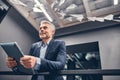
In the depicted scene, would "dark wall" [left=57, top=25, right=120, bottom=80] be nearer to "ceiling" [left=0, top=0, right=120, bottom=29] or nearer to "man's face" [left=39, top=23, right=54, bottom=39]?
Result: "ceiling" [left=0, top=0, right=120, bottom=29]

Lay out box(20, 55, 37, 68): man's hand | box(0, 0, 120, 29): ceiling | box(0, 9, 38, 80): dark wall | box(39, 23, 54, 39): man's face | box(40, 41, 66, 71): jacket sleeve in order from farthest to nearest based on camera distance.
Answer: box(0, 9, 38, 80): dark wall, box(0, 0, 120, 29): ceiling, box(39, 23, 54, 39): man's face, box(40, 41, 66, 71): jacket sleeve, box(20, 55, 37, 68): man's hand

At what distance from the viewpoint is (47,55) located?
167 centimetres

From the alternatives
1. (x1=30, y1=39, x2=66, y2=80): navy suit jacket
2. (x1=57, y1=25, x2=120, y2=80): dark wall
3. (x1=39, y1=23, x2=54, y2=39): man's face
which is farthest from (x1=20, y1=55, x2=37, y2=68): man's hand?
(x1=57, y1=25, x2=120, y2=80): dark wall

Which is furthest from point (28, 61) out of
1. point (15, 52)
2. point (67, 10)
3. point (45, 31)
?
point (67, 10)

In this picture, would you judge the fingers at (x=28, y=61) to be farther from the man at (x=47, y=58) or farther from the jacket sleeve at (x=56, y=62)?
the jacket sleeve at (x=56, y=62)

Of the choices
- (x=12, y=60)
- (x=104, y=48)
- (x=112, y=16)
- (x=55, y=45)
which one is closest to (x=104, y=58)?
(x=104, y=48)

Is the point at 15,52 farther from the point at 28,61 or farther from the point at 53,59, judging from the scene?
the point at 53,59

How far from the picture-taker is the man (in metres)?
1.39

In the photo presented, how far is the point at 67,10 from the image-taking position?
348 cm

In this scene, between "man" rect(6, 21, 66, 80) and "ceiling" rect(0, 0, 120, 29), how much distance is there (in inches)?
56.9

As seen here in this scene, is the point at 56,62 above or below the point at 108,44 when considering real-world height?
below

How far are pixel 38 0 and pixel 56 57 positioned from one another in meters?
1.94

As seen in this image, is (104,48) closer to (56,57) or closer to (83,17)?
(83,17)

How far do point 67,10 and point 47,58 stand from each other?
76.8 inches
